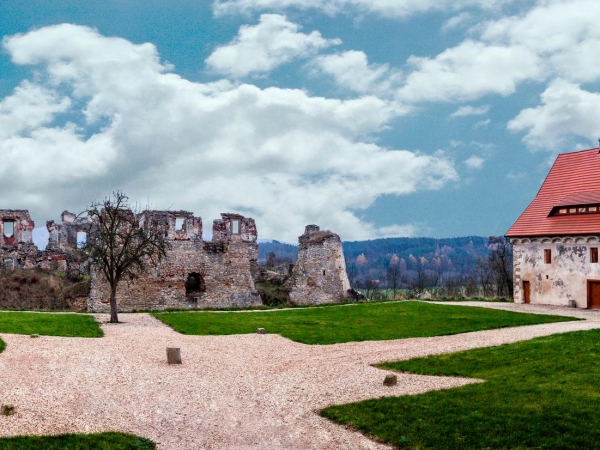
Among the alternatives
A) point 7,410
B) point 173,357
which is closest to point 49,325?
point 173,357

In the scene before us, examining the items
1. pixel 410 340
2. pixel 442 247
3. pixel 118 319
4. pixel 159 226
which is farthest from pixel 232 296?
pixel 442 247

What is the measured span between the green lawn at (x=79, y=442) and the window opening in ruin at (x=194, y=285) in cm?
2779

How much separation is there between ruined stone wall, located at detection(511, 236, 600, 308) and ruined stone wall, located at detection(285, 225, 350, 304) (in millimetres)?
12103

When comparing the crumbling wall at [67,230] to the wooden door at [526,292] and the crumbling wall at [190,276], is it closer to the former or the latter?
the crumbling wall at [190,276]

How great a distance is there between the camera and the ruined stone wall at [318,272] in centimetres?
4150

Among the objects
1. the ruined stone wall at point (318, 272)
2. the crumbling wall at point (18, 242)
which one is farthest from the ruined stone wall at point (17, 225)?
the ruined stone wall at point (318, 272)

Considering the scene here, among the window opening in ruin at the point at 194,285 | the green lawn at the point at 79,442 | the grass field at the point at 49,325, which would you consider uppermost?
the window opening in ruin at the point at 194,285

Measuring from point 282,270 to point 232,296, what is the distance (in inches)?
579

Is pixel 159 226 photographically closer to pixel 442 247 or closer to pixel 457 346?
pixel 457 346

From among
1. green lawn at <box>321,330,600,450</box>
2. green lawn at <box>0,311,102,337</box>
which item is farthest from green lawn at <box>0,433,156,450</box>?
green lawn at <box>0,311,102,337</box>

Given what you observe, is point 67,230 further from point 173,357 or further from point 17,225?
point 173,357

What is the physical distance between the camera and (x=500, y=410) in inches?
464

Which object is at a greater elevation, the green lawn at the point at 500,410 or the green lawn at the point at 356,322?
the green lawn at the point at 356,322

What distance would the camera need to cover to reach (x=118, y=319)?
2867 cm
